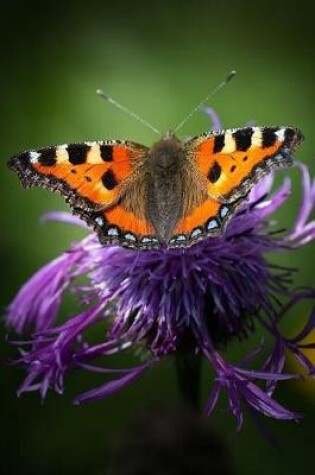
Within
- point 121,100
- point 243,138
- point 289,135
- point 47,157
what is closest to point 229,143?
point 243,138

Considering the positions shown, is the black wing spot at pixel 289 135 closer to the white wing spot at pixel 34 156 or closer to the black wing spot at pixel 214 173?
the black wing spot at pixel 214 173

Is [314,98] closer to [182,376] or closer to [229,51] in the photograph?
[229,51]

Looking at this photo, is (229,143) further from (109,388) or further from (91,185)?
(109,388)

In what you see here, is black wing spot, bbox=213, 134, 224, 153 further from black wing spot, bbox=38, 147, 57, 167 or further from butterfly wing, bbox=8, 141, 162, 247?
black wing spot, bbox=38, 147, 57, 167

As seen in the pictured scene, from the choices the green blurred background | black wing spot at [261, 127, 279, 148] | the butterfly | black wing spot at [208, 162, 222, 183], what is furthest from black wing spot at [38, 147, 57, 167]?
the green blurred background

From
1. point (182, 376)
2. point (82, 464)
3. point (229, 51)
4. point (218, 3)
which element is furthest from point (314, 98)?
point (182, 376)

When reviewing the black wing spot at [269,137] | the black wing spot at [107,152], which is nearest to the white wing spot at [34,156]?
the black wing spot at [107,152]
